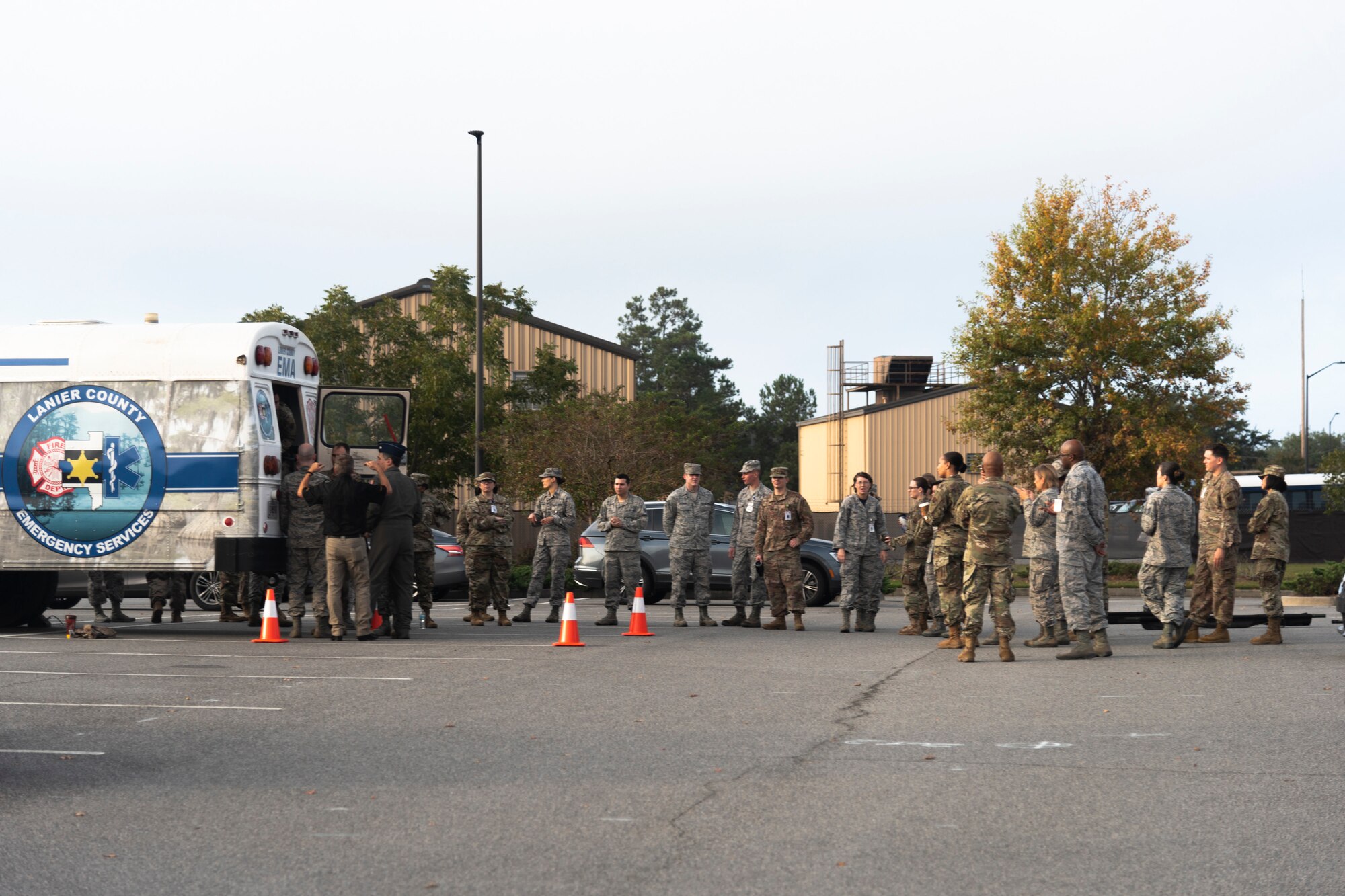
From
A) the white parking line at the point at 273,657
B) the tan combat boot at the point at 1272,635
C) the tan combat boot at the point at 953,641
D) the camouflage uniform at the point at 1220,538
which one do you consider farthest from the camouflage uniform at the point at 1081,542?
the white parking line at the point at 273,657

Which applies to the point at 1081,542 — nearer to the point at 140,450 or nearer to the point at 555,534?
the point at 555,534

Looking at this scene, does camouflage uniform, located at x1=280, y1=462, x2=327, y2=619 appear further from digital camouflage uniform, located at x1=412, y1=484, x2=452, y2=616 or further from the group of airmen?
digital camouflage uniform, located at x1=412, y1=484, x2=452, y2=616

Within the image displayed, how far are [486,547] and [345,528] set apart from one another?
10.8 ft

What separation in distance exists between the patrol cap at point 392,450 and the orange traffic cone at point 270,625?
5.90 feet

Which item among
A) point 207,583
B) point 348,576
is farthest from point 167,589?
point 348,576

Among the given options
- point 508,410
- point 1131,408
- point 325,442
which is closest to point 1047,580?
point 325,442

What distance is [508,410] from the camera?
1565 inches

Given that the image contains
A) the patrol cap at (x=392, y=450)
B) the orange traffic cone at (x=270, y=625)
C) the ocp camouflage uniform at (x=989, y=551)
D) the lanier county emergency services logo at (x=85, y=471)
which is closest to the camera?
the ocp camouflage uniform at (x=989, y=551)

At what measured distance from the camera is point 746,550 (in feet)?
54.6

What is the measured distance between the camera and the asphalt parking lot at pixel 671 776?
5.16m

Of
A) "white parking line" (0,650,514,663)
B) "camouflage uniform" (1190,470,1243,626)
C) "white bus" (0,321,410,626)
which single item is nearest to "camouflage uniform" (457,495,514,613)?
"white bus" (0,321,410,626)

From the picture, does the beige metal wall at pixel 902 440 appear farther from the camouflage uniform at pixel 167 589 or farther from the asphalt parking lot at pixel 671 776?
the asphalt parking lot at pixel 671 776

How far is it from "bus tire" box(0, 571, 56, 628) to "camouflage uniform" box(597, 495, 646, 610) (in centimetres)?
630

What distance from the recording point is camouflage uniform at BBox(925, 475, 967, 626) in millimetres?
13055
